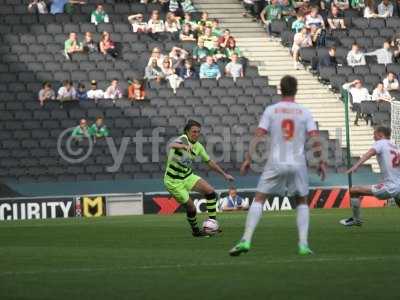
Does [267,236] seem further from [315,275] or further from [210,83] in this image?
[210,83]

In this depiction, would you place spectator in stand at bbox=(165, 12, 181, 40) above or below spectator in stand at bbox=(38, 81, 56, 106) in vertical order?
above

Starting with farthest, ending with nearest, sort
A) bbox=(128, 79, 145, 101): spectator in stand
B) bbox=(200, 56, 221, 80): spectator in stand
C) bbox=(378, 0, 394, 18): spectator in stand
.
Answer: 1. bbox=(378, 0, 394, 18): spectator in stand
2. bbox=(200, 56, 221, 80): spectator in stand
3. bbox=(128, 79, 145, 101): spectator in stand

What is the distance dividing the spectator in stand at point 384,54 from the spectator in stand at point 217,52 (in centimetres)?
466

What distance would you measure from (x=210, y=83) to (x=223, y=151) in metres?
2.95

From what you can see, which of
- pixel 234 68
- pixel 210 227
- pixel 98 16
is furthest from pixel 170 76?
pixel 210 227

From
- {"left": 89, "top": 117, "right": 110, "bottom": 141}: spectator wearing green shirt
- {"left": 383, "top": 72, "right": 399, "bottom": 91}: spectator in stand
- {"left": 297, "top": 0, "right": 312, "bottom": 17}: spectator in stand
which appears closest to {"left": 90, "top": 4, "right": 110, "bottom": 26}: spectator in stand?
{"left": 89, "top": 117, "right": 110, "bottom": 141}: spectator wearing green shirt

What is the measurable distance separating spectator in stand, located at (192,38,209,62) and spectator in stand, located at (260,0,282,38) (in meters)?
3.11

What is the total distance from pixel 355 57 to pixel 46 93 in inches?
397

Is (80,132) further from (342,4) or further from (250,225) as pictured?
(250,225)

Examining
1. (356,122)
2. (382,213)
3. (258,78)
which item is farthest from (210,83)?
(382,213)

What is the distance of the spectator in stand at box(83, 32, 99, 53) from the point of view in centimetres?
3919

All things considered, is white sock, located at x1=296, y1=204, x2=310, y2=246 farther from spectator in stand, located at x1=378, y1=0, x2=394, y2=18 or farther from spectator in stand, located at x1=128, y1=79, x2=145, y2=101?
spectator in stand, located at x1=378, y1=0, x2=394, y2=18

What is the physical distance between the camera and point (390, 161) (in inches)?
887

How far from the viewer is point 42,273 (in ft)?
45.5
